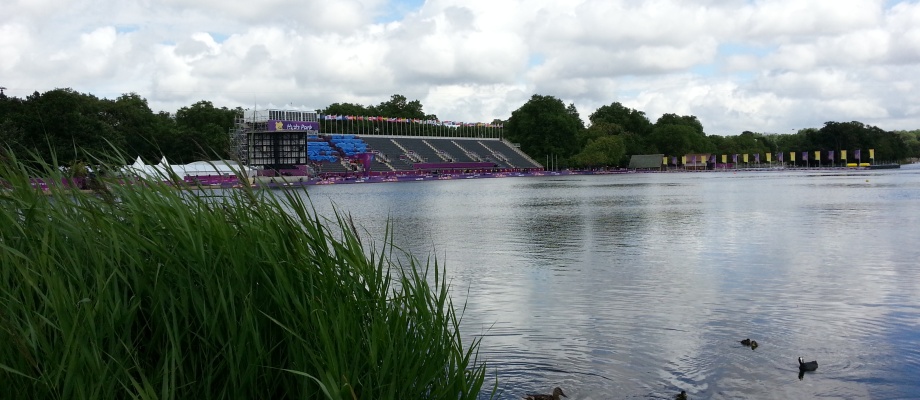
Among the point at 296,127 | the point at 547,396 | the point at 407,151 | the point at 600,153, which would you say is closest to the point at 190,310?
the point at 547,396

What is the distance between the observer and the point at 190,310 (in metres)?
4.77

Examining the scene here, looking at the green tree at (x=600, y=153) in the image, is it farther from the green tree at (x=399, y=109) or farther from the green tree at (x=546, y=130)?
the green tree at (x=399, y=109)

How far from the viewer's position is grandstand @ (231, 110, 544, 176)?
81438mm

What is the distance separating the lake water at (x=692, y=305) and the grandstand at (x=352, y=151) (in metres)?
52.7

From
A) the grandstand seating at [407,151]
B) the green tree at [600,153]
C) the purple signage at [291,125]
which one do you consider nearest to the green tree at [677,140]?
the green tree at [600,153]

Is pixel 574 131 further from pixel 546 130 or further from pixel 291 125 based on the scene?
pixel 291 125

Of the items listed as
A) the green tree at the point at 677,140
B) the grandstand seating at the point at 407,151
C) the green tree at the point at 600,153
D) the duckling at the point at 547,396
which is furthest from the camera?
the green tree at the point at 677,140

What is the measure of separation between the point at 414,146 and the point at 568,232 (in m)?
99.7

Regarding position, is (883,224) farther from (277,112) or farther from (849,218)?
(277,112)

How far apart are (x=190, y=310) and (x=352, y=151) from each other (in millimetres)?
105935

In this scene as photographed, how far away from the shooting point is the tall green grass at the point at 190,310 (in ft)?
13.6

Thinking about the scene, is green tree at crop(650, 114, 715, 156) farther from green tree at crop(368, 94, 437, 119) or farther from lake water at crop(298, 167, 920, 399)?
lake water at crop(298, 167, 920, 399)

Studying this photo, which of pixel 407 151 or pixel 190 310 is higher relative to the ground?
pixel 407 151

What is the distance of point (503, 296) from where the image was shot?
13852mm
